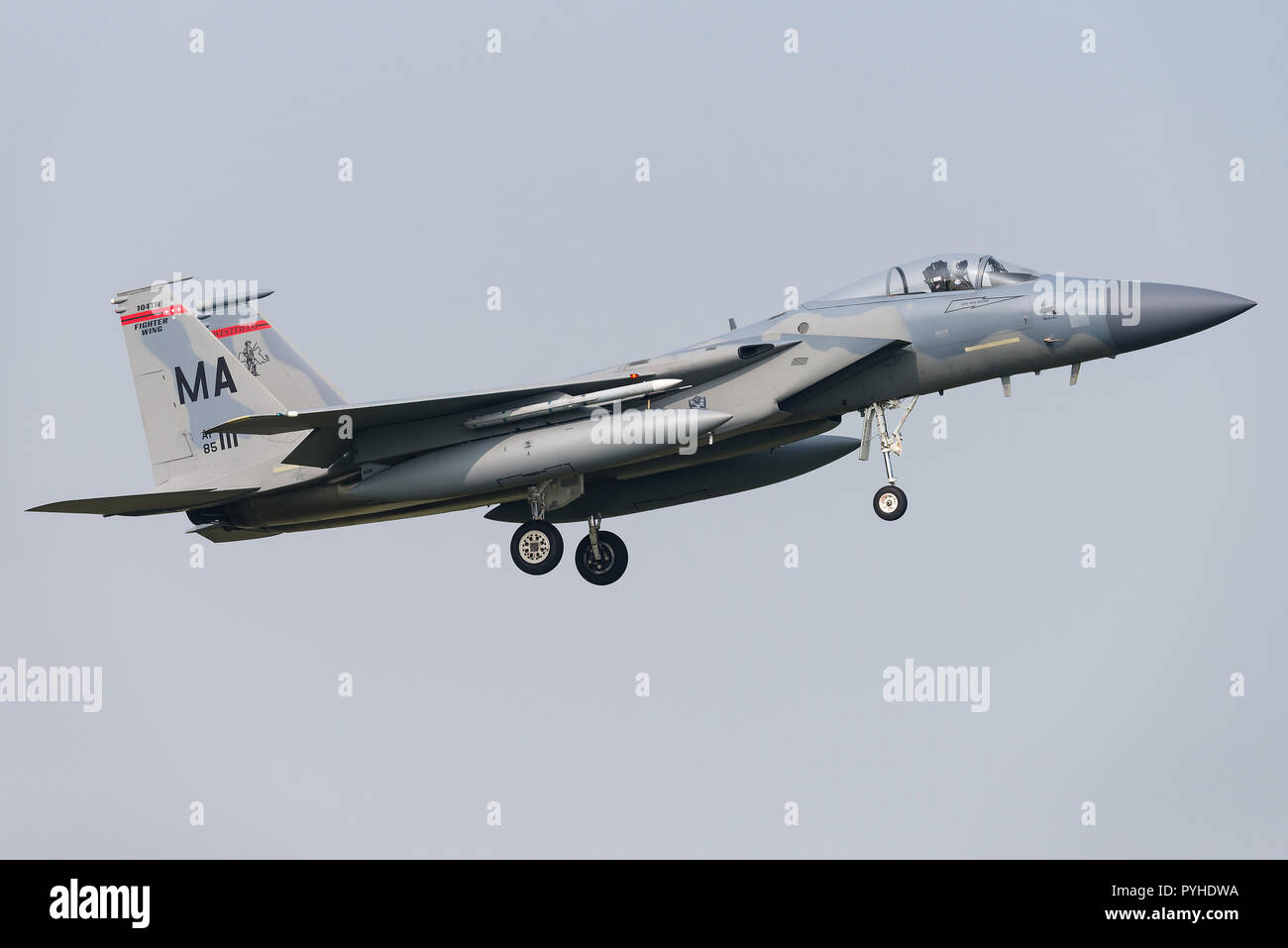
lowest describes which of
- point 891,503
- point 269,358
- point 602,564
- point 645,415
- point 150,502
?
point 602,564

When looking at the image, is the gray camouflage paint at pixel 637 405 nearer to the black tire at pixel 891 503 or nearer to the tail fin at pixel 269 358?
the tail fin at pixel 269 358

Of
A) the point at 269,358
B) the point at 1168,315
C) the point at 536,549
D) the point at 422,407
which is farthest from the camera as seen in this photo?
the point at 269,358

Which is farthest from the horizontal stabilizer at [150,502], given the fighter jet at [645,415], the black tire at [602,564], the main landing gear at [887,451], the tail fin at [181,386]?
the main landing gear at [887,451]

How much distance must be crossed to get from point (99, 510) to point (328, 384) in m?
3.95

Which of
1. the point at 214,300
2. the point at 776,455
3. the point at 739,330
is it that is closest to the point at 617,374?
the point at 739,330

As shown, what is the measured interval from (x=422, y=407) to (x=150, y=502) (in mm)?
3818

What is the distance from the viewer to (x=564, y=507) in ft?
77.8

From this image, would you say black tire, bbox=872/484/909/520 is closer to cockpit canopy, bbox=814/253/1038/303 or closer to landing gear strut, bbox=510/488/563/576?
cockpit canopy, bbox=814/253/1038/303

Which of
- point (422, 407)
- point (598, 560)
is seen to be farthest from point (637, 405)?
point (598, 560)

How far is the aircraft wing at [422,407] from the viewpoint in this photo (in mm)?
20672

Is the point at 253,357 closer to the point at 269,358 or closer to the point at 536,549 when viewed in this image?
the point at 269,358

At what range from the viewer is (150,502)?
21.7 m

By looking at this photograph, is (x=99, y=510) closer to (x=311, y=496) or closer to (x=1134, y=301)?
(x=311, y=496)

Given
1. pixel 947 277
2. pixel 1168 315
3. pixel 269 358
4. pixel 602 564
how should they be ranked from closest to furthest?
1. pixel 1168 315
2. pixel 947 277
3. pixel 602 564
4. pixel 269 358
